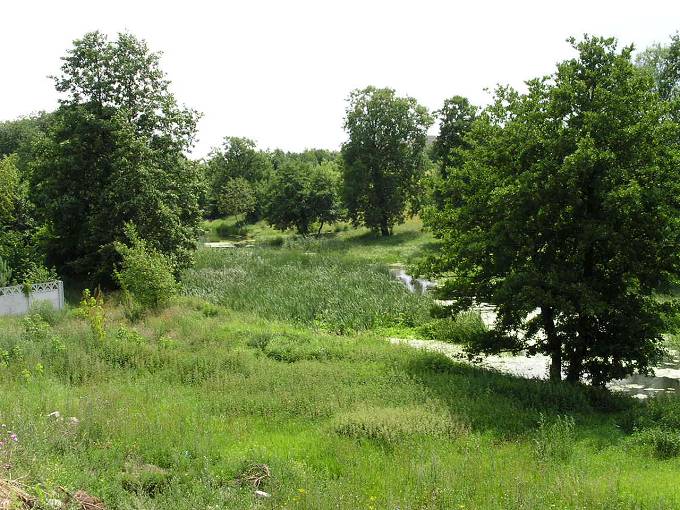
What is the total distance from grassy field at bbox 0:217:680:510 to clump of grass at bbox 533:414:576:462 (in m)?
0.03

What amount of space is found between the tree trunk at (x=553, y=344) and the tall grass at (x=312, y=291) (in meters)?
7.84

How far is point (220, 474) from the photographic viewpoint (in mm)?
8047

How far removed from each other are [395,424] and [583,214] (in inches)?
280

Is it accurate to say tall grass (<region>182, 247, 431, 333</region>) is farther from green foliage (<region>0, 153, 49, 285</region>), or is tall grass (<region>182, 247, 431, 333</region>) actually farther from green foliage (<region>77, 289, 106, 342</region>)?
green foliage (<region>0, 153, 49, 285</region>)

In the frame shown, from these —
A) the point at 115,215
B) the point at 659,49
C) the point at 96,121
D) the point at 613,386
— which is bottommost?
the point at 613,386

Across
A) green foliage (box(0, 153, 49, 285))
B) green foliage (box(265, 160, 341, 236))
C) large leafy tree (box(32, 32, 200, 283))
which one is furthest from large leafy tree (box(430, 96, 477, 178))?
green foliage (box(0, 153, 49, 285))

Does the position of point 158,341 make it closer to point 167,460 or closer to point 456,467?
point 167,460

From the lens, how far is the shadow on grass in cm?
1074

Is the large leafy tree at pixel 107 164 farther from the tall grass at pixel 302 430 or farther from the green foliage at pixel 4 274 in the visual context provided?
the tall grass at pixel 302 430

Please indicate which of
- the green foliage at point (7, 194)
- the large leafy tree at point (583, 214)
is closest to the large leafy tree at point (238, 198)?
the green foliage at point (7, 194)

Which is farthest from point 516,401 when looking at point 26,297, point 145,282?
point 26,297

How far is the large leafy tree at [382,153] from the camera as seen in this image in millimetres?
53312

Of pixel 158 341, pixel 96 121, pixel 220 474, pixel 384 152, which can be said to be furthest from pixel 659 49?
pixel 220 474

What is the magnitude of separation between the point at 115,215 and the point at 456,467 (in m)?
20.9
